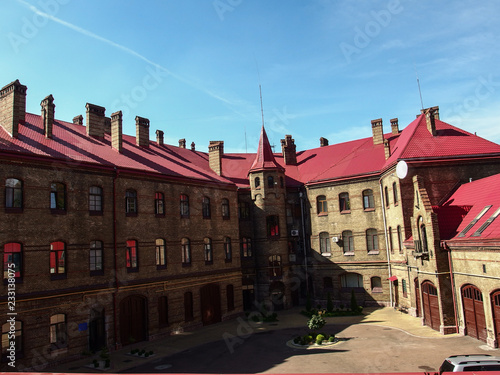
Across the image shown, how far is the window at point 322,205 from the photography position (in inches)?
1444

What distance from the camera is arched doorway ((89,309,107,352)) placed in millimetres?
23141

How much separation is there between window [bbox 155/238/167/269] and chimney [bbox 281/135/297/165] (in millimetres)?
18007

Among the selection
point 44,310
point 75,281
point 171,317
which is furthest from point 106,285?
point 171,317

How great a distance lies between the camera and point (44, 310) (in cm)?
2088

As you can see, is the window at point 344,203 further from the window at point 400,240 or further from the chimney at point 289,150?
the chimney at point 289,150

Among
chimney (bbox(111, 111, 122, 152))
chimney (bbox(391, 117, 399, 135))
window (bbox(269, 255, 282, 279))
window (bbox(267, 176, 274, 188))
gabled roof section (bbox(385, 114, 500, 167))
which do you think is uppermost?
chimney (bbox(391, 117, 399, 135))

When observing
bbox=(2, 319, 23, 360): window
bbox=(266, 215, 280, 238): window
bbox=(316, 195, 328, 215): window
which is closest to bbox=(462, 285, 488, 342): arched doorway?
bbox=(316, 195, 328, 215): window

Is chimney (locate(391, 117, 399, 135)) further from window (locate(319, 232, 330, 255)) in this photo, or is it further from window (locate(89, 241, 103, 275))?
window (locate(89, 241, 103, 275))

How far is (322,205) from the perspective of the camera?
36938 mm

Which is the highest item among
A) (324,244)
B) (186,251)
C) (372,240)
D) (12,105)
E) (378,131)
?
(378,131)

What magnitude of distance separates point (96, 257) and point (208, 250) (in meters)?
9.63

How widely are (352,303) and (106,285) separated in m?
18.2

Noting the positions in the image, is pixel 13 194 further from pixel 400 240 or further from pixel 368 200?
pixel 368 200

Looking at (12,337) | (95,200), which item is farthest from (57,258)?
(12,337)
